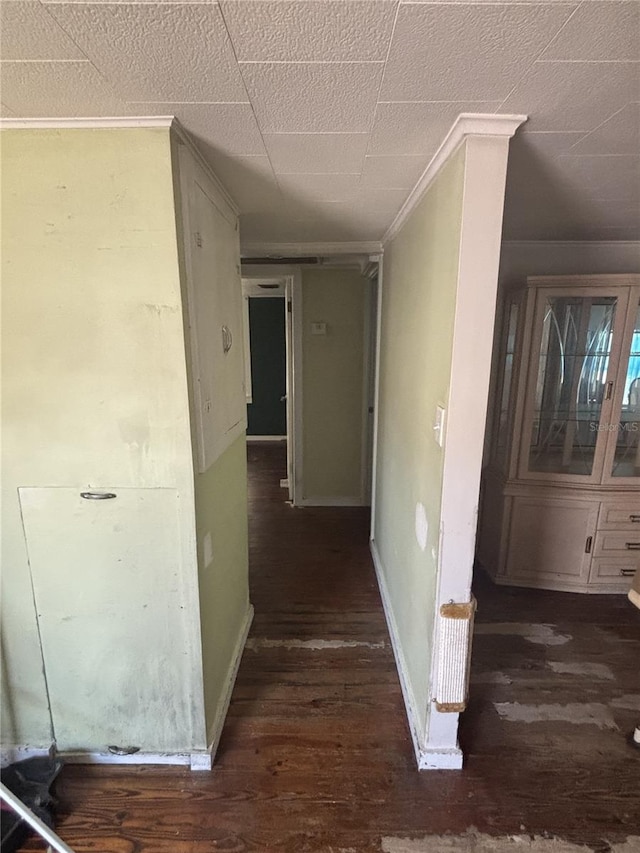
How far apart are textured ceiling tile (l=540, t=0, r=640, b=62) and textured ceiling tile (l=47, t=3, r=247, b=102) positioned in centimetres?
69

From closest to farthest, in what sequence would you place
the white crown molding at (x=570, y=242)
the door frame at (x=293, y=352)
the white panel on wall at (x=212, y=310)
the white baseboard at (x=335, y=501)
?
the white panel on wall at (x=212, y=310) < the white crown molding at (x=570, y=242) < the door frame at (x=293, y=352) < the white baseboard at (x=335, y=501)

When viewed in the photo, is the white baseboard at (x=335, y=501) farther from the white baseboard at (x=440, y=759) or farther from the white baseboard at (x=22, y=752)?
the white baseboard at (x=22, y=752)

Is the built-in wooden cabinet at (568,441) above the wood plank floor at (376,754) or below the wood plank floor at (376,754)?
above

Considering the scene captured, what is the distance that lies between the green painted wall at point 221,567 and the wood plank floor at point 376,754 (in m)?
0.21

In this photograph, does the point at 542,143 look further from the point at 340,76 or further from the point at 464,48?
the point at 340,76

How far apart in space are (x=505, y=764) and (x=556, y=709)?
0.41 metres

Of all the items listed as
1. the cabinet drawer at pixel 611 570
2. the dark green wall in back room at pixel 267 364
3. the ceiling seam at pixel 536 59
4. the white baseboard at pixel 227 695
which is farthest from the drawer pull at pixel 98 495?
the dark green wall in back room at pixel 267 364

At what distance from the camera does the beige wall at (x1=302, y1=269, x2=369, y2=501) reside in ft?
13.0

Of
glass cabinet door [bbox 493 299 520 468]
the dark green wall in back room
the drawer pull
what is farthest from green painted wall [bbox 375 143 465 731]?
the dark green wall in back room

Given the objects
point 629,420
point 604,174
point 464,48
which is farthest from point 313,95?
point 629,420

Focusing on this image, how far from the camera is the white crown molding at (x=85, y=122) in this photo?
4.14 feet

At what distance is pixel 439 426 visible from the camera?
5.07 ft

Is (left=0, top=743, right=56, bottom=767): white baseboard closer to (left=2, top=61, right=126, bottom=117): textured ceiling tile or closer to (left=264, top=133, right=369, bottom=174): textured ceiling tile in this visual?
(left=2, top=61, right=126, bottom=117): textured ceiling tile

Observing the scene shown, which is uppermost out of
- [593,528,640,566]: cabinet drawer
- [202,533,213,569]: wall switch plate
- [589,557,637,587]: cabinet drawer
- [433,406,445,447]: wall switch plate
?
[433,406,445,447]: wall switch plate
